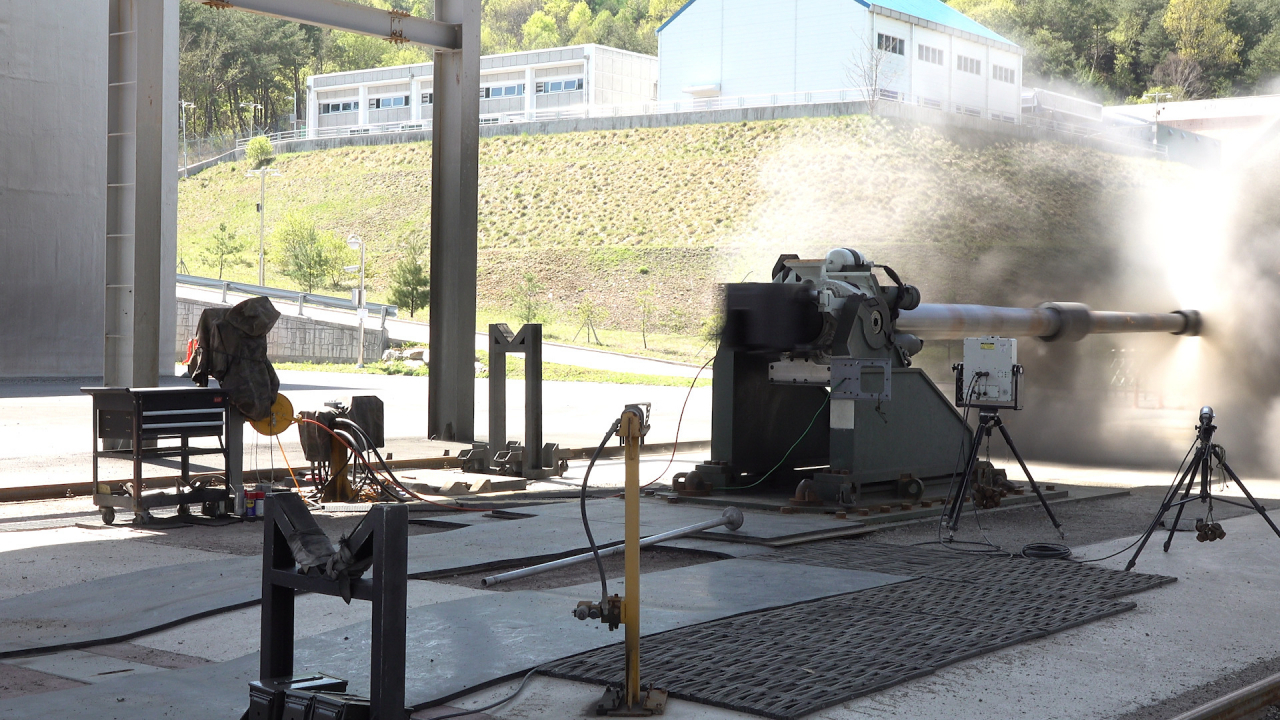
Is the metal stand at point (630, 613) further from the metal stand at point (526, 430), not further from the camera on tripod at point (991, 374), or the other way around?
the metal stand at point (526, 430)

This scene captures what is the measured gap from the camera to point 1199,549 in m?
8.77

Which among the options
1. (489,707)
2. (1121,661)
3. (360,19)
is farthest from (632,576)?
(360,19)

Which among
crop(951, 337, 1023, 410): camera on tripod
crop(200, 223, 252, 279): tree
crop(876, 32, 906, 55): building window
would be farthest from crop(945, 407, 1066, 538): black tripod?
crop(200, 223, 252, 279): tree

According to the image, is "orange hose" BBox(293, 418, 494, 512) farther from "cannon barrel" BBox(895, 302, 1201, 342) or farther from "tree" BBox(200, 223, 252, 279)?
"tree" BBox(200, 223, 252, 279)

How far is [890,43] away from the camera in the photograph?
183 feet

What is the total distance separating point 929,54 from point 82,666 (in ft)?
183

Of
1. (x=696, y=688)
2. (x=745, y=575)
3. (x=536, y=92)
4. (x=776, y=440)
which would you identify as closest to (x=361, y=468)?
(x=776, y=440)

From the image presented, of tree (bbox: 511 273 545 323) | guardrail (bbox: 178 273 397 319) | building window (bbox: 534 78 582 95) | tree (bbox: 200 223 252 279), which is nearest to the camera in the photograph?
guardrail (bbox: 178 273 397 319)

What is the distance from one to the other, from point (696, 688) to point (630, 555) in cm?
70

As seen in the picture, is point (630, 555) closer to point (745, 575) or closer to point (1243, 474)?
point (745, 575)

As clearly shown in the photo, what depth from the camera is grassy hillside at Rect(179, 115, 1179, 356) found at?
4981 centimetres

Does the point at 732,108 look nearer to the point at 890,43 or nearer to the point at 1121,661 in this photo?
the point at 890,43

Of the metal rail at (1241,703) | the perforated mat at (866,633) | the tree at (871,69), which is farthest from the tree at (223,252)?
the metal rail at (1241,703)

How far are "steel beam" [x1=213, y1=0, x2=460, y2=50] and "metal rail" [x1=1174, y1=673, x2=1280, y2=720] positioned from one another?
11.4 m
